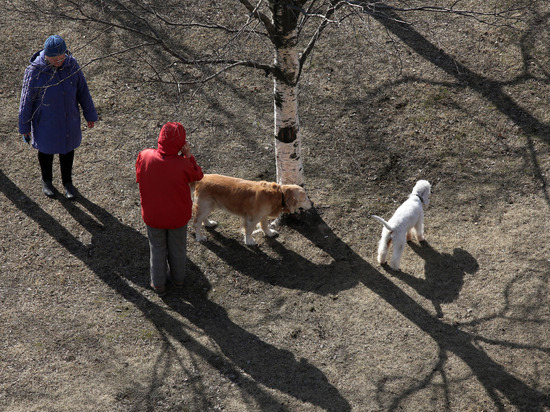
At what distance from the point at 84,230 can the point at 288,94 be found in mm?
3144

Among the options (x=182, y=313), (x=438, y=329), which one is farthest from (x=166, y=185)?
(x=438, y=329)

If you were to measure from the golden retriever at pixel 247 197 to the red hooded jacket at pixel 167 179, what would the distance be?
88 cm

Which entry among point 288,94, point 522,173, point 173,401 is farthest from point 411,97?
point 173,401

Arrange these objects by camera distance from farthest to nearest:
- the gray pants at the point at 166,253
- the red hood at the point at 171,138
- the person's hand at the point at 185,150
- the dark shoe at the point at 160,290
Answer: the dark shoe at the point at 160,290 → the gray pants at the point at 166,253 → the person's hand at the point at 185,150 → the red hood at the point at 171,138

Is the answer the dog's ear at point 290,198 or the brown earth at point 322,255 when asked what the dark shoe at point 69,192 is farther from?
the dog's ear at point 290,198

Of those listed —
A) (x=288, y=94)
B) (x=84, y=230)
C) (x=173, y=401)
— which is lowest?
(x=173, y=401)

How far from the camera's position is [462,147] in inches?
322

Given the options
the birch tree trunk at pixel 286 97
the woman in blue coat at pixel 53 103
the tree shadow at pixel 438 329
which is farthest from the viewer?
the woman in blue coat at pixel 53 103

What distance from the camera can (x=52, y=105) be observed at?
22.2 ft

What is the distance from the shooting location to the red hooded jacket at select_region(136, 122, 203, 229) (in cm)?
555

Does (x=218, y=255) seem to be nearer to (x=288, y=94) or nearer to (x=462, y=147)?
(x=288, y=94)

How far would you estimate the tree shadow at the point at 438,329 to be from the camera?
5172mm

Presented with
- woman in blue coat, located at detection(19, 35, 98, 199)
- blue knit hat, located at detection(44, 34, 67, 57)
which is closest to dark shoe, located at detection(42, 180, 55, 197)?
woman in blue coat, located at detection(19, 35, 98, 199)

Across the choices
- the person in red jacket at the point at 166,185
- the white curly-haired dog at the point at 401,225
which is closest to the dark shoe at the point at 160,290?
the person in red jacket at the point at 166,185
